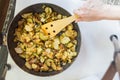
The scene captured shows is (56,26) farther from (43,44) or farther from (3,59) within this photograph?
(3,59)

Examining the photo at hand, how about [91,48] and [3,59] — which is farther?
[91,48]

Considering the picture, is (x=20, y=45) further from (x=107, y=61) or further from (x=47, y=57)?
(x=107, y=61)

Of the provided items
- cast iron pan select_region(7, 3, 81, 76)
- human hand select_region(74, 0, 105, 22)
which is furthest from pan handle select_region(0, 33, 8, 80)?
human hand select_region(74, 0, 105, 22)

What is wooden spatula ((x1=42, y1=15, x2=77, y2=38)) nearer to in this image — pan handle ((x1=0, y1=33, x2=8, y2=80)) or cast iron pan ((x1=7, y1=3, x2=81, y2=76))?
cast iron pan ((x1=7, y1=3, x2=81, y2=76))

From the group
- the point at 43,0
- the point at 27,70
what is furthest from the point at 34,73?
the point at 43,0

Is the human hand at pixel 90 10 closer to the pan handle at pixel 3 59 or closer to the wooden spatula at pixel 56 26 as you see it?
the wooden spatula at pixel 56 26

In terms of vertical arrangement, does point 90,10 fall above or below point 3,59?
above

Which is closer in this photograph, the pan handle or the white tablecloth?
the pan handle

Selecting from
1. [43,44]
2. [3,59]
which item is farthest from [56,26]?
[3,59]
